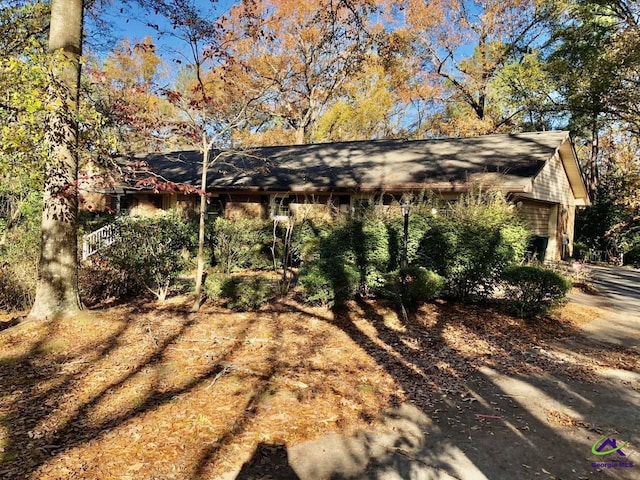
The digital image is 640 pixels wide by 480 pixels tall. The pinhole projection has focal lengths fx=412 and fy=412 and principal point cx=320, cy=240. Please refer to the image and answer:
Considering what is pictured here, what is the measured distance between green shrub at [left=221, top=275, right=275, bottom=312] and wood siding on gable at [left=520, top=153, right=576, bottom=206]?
909cm

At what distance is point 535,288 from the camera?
24.1 ft

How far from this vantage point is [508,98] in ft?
71.5

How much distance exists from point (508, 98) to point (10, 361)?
2351cm

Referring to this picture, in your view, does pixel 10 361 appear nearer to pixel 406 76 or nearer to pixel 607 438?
pixel 607 438

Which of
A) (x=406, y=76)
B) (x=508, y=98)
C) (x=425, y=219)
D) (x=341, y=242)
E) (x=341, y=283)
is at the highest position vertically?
(x=406, y=76)

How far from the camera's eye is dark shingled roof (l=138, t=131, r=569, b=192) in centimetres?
1213

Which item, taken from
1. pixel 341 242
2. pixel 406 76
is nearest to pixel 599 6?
pixel 406 76

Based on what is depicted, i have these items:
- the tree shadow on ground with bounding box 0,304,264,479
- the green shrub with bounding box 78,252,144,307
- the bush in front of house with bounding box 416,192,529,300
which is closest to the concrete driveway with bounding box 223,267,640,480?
the tree shadow on ground with bounding box 0,304,264,479

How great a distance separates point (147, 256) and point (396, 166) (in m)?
9.27

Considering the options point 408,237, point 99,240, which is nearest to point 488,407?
point 408,237

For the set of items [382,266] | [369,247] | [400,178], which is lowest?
[382,266]

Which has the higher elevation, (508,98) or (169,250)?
(508,98)

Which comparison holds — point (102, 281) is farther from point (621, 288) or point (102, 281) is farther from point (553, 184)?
point (553, 184)

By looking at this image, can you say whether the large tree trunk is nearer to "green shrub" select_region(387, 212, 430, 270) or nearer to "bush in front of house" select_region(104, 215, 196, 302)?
"bush in front of house" select_region(104, 215, 196, 302)
